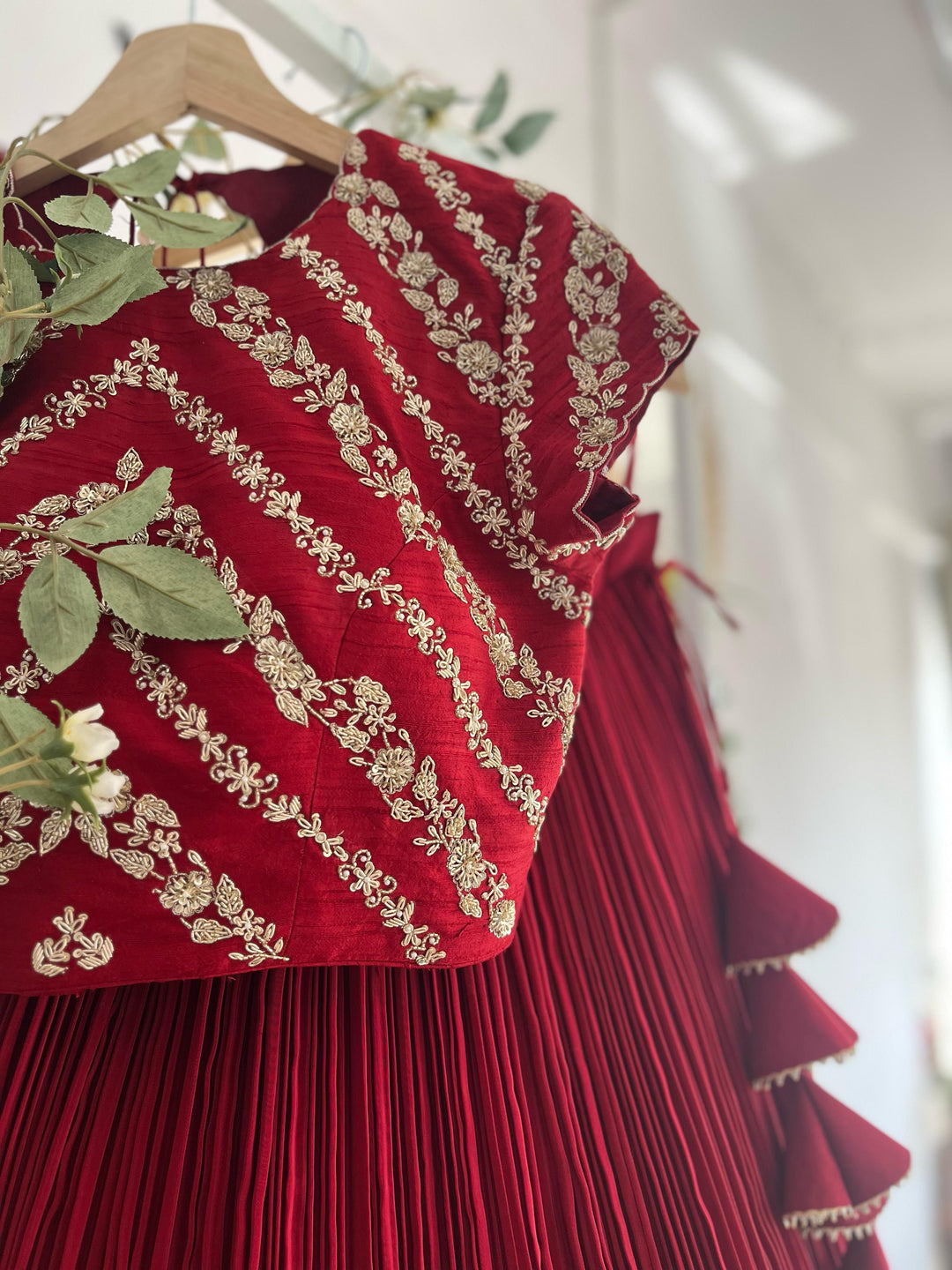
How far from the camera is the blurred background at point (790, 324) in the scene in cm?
101

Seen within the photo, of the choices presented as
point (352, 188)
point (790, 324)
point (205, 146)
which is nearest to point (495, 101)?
point (205, 146)

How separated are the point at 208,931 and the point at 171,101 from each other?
1.25 ft

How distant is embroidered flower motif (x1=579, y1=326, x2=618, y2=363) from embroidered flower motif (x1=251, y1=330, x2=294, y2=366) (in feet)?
0.45

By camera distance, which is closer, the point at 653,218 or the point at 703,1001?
the point at 703,1001

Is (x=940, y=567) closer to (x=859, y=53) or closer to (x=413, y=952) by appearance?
(x=859, y=53)

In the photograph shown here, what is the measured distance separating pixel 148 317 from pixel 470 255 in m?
0.16

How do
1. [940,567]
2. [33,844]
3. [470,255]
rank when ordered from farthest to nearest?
1. [940,567]
2. [470,255]
3. [33,844]

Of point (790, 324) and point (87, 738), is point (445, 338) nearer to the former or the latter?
point (87, 738)

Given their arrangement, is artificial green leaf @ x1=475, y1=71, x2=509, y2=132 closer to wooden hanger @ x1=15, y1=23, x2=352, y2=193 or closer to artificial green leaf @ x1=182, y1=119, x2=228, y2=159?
artificial green leaf @ x1=182, y1=119, x2=228, y2=159

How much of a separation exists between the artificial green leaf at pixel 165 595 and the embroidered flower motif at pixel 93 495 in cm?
6

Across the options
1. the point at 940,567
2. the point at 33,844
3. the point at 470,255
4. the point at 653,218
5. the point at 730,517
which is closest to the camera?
the point at 33,844

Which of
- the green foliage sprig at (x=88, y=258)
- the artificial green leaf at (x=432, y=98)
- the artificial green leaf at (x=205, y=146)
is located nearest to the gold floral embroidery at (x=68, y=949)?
the green foliage sprig at (x=88, y=258)

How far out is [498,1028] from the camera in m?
0.40

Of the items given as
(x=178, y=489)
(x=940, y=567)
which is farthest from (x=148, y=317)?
(x=940, y=567)
